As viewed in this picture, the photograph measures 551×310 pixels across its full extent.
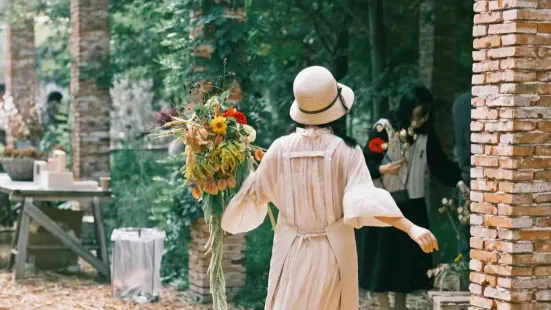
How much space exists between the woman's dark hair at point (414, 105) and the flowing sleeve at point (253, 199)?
10.5 feet

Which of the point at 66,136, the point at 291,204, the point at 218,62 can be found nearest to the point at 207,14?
the point at 218,62

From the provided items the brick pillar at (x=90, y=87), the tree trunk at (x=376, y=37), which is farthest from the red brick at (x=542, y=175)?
the brick pillar at (x=90, y=87)

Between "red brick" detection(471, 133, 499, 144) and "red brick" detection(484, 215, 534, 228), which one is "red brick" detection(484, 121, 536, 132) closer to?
"red brick" detection(471, 133, 499, 144)

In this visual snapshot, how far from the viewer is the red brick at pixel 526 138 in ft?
21.0

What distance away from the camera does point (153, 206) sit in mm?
13703

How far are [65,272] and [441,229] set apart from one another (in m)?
4.30

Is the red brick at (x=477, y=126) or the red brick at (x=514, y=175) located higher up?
the red brick at (x=477, y=126)

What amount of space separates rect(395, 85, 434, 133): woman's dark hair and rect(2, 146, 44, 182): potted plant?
500 centimetres

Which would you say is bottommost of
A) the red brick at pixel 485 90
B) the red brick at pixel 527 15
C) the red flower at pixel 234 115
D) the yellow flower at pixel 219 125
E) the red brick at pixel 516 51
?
the yellow flower at pixel 219 125

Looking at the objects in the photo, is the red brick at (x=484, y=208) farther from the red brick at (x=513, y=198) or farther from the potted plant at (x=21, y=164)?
the potted plant at (x=21, y=164)

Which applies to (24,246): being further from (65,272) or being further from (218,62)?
(218,62)

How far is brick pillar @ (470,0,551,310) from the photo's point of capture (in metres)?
6.40

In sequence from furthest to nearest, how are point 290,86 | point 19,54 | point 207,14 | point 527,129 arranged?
point 19,54 < point 290,86 < point 207,14 < point 527,129

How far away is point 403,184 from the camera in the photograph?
30.9ft
